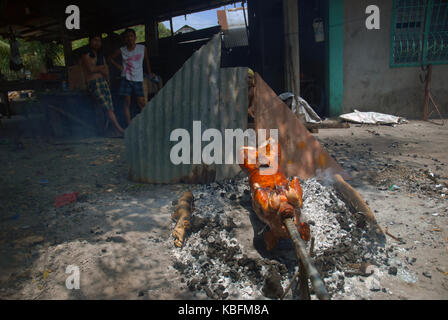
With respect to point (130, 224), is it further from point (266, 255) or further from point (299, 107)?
point (299, 107)

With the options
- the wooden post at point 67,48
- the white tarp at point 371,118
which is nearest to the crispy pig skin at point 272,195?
the white tarp at point 371,118

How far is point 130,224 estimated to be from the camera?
2.92 metres

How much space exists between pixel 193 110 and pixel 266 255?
2091 millimetres

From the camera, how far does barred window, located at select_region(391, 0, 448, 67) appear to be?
25.1ft

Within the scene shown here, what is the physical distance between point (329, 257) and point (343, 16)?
7251 millimetres

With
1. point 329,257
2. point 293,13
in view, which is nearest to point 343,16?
point 293,13

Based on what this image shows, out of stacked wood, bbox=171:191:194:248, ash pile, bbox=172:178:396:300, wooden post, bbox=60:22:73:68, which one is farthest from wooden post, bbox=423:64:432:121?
wooden post, bbox=60:22:73:68

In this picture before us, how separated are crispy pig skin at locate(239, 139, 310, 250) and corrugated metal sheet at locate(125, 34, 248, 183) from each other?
38.2 inches

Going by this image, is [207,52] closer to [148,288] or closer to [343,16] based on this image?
[148,288]

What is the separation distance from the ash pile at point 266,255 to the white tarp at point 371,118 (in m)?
4.78

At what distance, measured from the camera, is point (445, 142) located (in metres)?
5.39

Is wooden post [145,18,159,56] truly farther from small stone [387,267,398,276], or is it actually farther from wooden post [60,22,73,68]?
small stone [387,267,398,276]

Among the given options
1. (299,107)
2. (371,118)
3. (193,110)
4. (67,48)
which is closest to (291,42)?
(299,107)

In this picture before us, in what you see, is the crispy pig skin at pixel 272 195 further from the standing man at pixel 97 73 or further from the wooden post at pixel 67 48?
the wooden post at pixel 67 48
